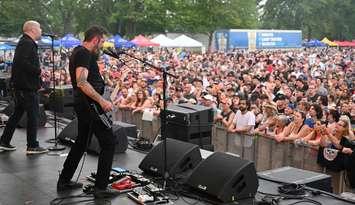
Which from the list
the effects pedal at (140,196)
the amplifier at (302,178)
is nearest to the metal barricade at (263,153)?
the amplifier at (302,178)

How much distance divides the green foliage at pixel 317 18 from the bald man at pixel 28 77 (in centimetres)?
5478

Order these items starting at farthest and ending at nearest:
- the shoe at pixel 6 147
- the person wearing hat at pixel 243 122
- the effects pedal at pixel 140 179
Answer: the person wearing hat at pixel 243 122 < the shoe at pixel 6 147 < the effects pedal at pixel 140 179

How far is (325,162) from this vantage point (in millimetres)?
6121

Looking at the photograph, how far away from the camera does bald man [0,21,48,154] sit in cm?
534

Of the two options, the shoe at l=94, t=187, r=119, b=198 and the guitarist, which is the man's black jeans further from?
the shoe at l=94, t=187, r=119, b=198

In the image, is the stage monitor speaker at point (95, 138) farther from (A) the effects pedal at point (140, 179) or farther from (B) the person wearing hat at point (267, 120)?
(B) the person wearing hat at point (267, 120)

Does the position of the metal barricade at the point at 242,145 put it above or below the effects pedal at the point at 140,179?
below

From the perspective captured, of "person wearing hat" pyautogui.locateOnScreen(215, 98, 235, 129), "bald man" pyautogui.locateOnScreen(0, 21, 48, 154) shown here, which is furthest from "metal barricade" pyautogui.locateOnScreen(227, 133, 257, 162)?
"bald man" pyautogui.locateOnScreen(0, 21, 48, 154)

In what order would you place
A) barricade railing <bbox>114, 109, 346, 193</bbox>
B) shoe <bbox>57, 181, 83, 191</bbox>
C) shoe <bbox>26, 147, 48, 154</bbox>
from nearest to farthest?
1. shoe <bbox>57, 181, 83, 191</bbox>
2. shoe <bbox>26, 147, 48, 154</bbox>
3. barricade railing <bbox>114, 109, 346, 193</bbox>

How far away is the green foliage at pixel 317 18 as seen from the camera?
57.8 meters

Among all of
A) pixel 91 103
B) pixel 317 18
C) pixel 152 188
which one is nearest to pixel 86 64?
pixel 91 103

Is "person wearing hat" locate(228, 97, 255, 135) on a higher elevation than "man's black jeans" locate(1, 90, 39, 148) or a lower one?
lower

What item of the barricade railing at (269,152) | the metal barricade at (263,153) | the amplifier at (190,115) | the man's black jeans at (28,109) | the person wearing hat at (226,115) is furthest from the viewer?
the person wearing hat at (226,115)

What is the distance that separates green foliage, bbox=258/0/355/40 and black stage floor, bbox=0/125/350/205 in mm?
54674
